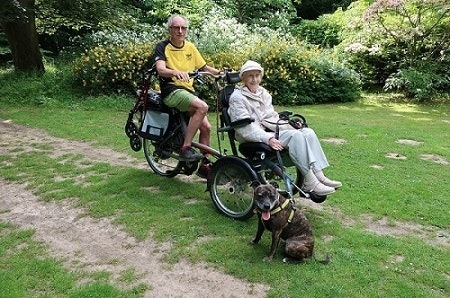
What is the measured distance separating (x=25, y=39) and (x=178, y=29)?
7.59 meters

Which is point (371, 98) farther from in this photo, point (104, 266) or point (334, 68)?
point (104, 266)

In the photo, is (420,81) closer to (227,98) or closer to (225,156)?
(227,98)

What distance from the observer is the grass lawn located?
2.90 meters

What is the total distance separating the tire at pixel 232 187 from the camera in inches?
146

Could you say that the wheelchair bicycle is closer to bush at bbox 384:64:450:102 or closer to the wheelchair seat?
the wheelchair seat

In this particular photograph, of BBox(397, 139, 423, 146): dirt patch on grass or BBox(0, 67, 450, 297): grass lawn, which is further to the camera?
BBox(397, 139, 423, 146): dirt patch on grass

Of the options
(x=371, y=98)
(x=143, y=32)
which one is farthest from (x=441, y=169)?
(x=143, y=32)

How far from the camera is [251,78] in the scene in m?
3.84

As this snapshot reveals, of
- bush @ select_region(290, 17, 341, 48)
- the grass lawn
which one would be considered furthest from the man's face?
bush @ select_region(290, 17, 341, 48)

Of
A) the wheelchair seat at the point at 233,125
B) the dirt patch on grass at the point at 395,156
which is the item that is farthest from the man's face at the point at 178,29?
the dirt patch on grass at the point at 395,156

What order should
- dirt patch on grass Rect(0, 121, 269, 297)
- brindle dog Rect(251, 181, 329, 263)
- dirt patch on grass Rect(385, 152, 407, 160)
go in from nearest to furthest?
dirt patch on grass Rect(0, 121, 269, 297) → brindle dog Rect(251, 181, 329, 263) → dirt patch on grass Rect(385, 152, 407, 160)

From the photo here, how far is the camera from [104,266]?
3.12 meters

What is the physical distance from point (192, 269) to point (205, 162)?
1536 mm

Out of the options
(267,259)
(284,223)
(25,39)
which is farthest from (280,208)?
(25,39)
